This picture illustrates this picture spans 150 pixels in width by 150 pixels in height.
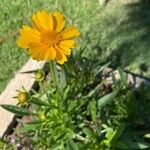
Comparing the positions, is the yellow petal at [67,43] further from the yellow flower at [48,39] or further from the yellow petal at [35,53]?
the yellow petal at [35,53]

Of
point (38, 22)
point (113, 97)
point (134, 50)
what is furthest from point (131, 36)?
point (38, 22)

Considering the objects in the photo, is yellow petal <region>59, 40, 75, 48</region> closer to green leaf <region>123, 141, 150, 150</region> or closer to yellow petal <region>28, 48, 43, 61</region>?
yellow petal <region>28, 48, 43, 61</region>

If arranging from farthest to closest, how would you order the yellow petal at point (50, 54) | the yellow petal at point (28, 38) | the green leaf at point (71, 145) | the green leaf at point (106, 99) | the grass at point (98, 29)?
the grass at point (98, 29), the green leaf at point (106, 99), the green leaf at point (71, 145), the yellow petal at point (28, 38), the yellow petal at point (50, 54)

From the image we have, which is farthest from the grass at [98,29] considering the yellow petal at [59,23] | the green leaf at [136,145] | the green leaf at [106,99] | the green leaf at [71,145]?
the yellow petal at [59,23]

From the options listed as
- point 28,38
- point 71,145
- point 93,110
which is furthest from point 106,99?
point 28,38

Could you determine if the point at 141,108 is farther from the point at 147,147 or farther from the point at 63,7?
the point at 63,7

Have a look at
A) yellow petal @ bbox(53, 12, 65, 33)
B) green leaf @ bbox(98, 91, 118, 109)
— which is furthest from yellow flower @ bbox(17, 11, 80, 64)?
green leaf @ bbox(98, 91, 118, 109)

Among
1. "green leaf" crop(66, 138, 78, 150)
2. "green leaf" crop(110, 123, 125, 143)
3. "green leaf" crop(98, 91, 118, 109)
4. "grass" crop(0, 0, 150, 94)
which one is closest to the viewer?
"green leaf" crop(66, 138, 78, 150)
